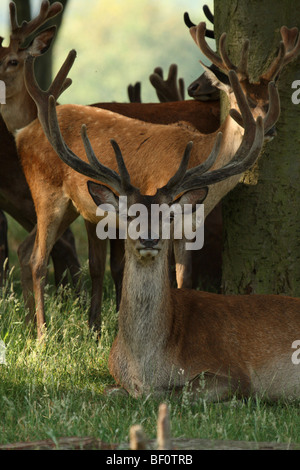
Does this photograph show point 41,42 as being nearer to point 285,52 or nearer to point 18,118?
point 18,118

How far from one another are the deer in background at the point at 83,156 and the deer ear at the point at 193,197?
108 cm

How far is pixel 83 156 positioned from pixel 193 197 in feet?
5.19

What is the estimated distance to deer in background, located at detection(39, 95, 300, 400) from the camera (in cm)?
534

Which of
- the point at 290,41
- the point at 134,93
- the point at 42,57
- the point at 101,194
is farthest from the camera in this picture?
the point at 42,57

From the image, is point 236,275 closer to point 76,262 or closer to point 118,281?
point 118,281

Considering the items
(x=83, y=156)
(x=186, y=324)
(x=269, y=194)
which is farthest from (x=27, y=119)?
(x=186, y=324)

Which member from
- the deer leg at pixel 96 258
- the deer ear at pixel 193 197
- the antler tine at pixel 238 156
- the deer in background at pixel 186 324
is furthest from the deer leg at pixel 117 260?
the deer ear at pixel 193 197

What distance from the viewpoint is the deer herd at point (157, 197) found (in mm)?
5395

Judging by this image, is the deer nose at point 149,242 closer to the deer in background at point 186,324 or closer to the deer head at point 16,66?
the deer in background at point 186,324

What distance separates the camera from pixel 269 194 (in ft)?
22.7

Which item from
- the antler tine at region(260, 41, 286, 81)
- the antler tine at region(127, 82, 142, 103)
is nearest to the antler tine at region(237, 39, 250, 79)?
the antler tine at region(260, 41, 286, 81)

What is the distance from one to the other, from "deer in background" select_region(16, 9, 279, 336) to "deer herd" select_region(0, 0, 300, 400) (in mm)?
10
